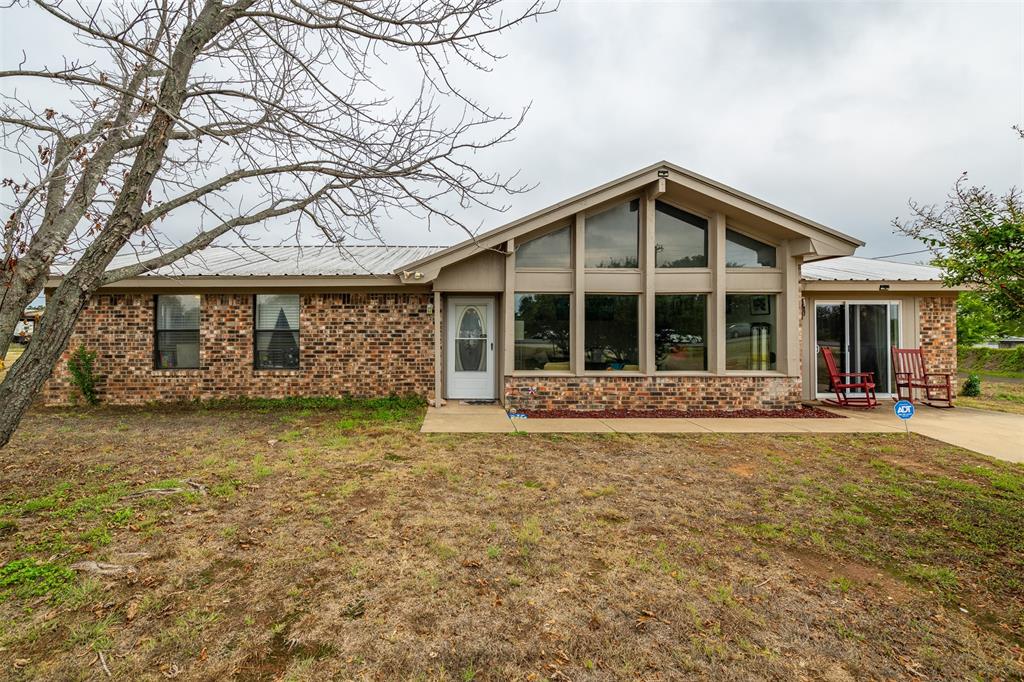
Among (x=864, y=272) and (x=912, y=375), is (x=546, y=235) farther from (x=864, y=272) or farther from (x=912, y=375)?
(x=912, y=375)

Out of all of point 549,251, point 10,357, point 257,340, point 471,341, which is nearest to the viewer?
point 549,251

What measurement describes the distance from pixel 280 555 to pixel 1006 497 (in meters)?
6.56

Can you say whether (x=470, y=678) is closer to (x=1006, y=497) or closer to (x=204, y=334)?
(x=1006, y=497)

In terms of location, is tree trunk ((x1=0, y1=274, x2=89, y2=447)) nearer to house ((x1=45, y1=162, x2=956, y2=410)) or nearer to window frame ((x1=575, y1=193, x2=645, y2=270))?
house ((x1=45, y1=162, x2=956, y2=410))

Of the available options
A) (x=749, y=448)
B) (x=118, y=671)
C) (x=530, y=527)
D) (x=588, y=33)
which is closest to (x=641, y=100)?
(x=588, y=33)

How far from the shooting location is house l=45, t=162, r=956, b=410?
8.66m

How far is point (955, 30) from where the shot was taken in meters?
7.97

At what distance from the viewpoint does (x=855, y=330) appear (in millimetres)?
9945

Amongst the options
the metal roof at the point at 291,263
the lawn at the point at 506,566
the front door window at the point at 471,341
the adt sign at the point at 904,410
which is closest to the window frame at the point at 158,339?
the metal roof at the point at 291,263

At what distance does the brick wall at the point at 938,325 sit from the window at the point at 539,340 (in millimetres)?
8099

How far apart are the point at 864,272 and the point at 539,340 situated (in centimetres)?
871

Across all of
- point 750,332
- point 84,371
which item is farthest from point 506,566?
point 84,371

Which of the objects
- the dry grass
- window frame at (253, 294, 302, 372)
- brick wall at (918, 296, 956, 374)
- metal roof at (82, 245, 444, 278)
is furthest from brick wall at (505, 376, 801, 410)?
the dry grass

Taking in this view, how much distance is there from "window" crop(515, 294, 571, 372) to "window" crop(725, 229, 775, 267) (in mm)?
3427
